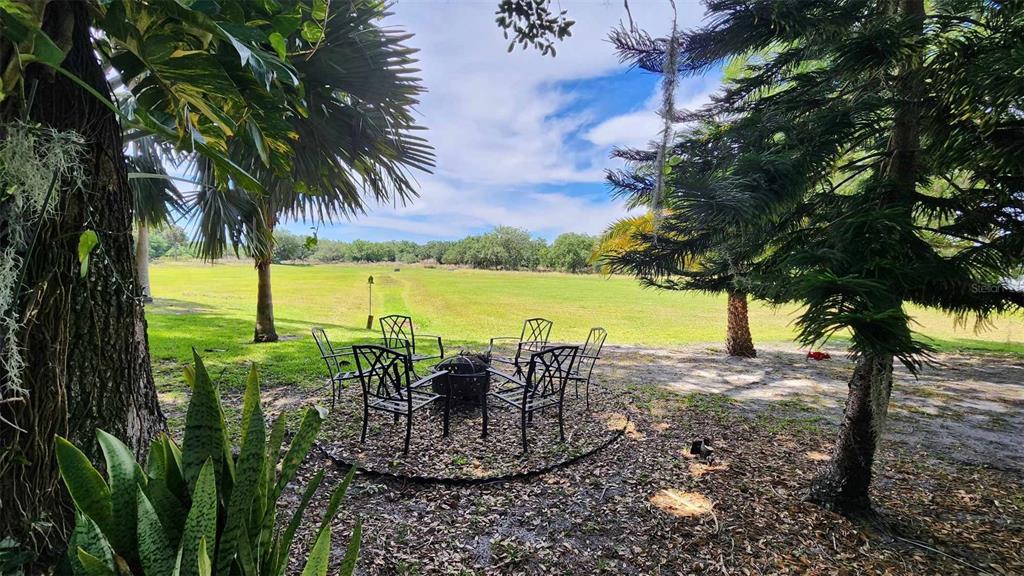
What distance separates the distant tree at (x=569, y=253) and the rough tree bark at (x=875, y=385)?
4473 centimetres

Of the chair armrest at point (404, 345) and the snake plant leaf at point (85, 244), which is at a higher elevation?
the snake plant leaf at point (85, 244)

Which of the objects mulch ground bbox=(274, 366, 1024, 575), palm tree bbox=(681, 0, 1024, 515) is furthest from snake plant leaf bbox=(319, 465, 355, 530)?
palm tree bbox=(681, 0, 1024, 515)

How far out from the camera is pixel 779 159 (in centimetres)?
210

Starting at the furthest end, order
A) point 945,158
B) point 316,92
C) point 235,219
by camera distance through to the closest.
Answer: point 235,219 < point 316,92 < point 945,158

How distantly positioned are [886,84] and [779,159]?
41.0 inches

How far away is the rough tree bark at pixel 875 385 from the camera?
2.24m

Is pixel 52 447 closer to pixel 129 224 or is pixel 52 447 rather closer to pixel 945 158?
pixel 129 224

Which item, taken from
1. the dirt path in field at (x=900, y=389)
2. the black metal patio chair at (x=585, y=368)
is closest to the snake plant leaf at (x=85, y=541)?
the black metal patio chair at (x=585, y=368)

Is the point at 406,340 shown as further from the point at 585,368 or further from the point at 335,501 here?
the point at 335,501

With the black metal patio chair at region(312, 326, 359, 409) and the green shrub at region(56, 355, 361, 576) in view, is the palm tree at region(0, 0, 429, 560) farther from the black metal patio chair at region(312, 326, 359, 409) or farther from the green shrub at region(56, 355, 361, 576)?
the black metal patio chair at region(312, 326, 359, 409)

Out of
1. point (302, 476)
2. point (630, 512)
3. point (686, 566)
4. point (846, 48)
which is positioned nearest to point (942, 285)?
point (846, 48)

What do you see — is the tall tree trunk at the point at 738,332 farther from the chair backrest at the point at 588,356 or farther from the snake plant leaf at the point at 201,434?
the snake plant leaf at the point at 201,434

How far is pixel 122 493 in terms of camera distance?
102cm

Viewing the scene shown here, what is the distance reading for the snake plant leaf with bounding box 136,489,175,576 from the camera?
3.06ft
